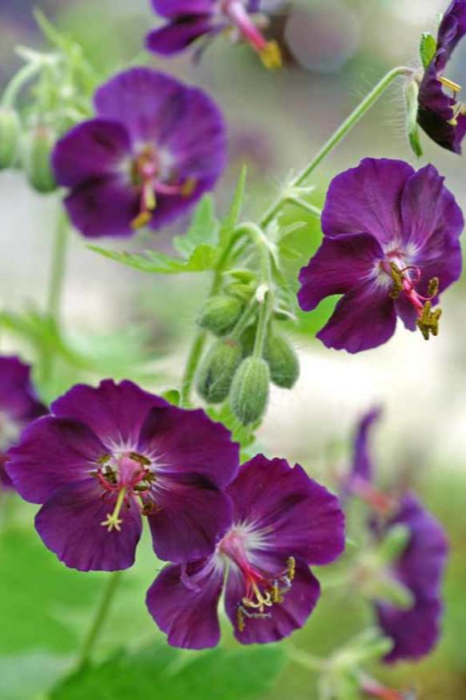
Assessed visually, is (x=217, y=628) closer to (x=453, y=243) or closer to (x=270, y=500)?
(x=270, y=500)

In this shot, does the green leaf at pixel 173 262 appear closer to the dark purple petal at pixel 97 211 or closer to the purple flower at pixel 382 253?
the purple flower at pixel 382 253

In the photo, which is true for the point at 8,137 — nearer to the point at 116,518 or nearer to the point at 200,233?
the point at 200,233

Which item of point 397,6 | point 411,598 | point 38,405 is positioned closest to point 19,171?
point 38,405

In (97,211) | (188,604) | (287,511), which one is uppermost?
(287,511)

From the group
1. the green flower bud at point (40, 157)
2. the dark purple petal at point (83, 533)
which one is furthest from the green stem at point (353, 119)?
the green flower bud at point (40, 157)

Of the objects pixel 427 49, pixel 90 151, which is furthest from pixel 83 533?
pixel 90 151

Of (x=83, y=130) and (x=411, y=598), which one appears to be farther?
(x=411, y=598)

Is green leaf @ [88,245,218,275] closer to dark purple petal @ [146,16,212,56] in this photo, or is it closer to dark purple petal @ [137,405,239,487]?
dark purple petal @ [137,405,239,487]
